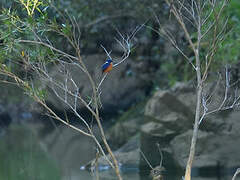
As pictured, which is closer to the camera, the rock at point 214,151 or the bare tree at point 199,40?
the bare tree at point 199,40

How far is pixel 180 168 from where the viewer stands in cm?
949

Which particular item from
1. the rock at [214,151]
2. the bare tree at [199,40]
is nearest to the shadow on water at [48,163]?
the rock at [214,151]

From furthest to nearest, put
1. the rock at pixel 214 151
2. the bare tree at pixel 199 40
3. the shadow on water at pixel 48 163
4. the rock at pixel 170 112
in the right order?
the rock at pixel 170 112 < the rock at pixel 214 151 < the shadow on water at pixel 48 163 < the bare tree at pixel 199 40

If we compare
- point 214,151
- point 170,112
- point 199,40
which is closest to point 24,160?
point 170,112

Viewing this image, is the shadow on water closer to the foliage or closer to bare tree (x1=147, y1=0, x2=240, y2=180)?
the foliage

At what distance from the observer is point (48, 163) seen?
11359 mm

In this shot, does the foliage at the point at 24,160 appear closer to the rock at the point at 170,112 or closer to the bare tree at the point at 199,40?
the rock at the point at 170,112

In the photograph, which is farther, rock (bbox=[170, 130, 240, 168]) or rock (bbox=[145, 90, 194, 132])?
rock (bbox=[145, 90, 194, 132])

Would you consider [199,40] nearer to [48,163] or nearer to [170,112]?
[170,112]

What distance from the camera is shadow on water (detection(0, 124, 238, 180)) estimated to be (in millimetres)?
9320

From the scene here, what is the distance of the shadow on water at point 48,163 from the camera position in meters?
9.32

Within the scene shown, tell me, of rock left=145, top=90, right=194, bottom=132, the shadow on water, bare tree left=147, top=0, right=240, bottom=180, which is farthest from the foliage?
bare tree left=147, top=0, right=240, bottom=180

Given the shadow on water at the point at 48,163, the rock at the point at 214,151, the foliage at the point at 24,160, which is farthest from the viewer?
the foliage at the point at 24,160

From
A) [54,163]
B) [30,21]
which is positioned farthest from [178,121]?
[30,21]
